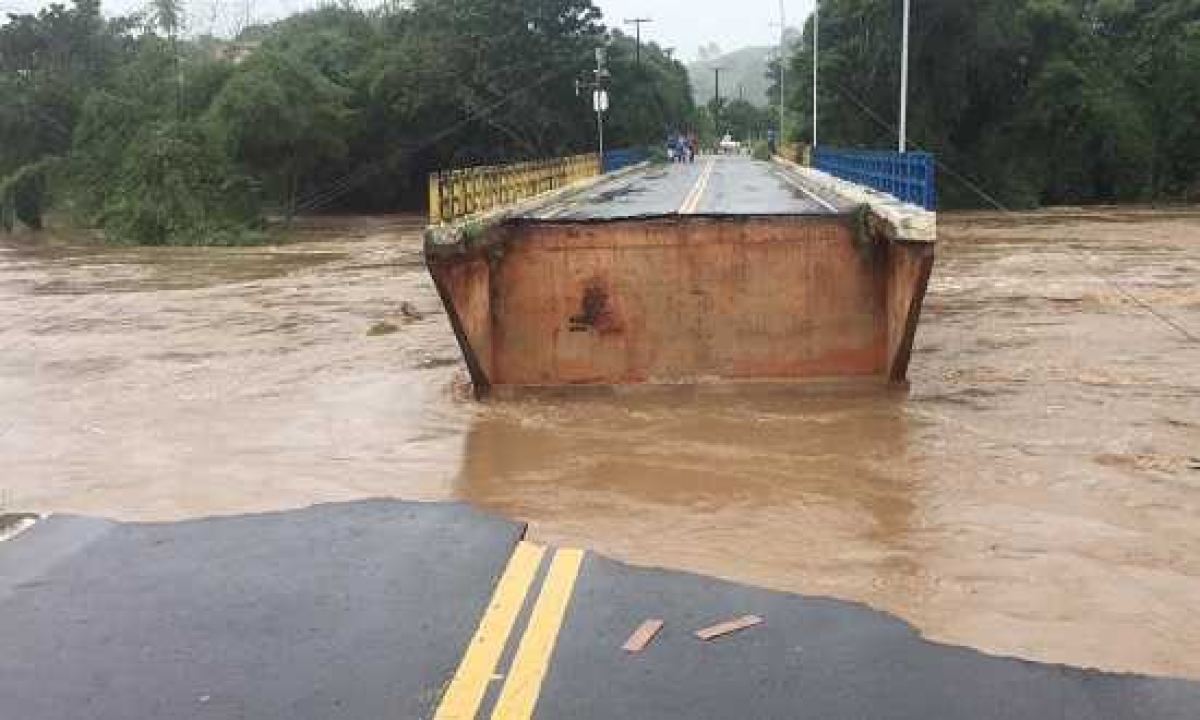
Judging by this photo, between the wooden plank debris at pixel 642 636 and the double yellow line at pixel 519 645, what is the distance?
0.35 m

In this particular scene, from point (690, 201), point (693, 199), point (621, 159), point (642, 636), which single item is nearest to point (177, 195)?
point (621, 159)

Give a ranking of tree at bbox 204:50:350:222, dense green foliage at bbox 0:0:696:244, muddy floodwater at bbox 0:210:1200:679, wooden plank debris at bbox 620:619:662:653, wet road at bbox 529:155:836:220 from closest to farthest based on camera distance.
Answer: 1. wooden plank debris at bbox 620:619:662:653
2. muddy floodwater at bbox 0:210:1200:679
3. wet road at bbox 529:155:836:220
4. dense green foliage at bbox 0:0:696:244
5. tree at bbox 204:50:350:222

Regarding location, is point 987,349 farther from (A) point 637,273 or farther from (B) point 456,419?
(B) point 456,419

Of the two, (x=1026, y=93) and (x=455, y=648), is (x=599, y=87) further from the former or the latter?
(x=455, y=648)

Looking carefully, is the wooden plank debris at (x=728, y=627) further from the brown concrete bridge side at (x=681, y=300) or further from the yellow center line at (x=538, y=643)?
the brown concrete bridge side at (x=681, y=300)

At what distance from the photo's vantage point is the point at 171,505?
879 centimetres

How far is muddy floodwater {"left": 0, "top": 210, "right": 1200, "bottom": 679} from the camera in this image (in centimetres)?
686

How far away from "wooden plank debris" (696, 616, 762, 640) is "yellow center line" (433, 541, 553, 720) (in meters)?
0.91

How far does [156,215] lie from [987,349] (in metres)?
37.1

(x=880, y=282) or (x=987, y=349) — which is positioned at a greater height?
(x=880, y=282)

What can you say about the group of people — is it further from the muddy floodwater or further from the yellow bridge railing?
the muddy floodwater

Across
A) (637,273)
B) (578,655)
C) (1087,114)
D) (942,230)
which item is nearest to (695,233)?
(637,273)

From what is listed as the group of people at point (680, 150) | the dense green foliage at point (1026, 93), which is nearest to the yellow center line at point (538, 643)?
the dense green foliage at point (1026, 93)

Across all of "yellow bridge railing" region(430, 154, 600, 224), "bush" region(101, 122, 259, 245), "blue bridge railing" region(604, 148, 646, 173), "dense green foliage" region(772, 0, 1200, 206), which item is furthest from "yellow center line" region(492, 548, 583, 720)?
"dense green foliage" region(772, 0, 1200, 206)
